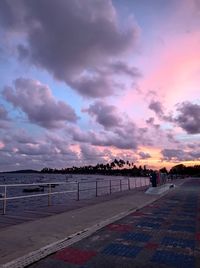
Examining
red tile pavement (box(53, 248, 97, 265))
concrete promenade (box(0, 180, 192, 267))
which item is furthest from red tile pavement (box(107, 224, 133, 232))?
red tile pavement (box(53, 248, 97, 265))

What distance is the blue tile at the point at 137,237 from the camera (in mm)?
7961

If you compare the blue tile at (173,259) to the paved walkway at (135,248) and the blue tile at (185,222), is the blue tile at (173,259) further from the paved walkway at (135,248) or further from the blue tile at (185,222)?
the blue tile at (185,222)

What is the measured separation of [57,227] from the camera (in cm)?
878

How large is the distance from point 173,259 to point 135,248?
1000 millimetres

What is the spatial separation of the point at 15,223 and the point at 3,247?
3018 mm

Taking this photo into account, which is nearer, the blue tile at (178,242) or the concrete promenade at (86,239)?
the concrete promenade at (86,239)

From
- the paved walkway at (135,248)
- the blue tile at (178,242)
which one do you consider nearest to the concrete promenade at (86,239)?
the paved walkway at (135,248)

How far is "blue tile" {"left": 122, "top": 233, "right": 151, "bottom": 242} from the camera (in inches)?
313

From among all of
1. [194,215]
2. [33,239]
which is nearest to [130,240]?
[33,239]

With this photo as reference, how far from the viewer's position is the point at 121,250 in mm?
6840

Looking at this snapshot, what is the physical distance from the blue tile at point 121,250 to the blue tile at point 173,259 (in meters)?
0.43

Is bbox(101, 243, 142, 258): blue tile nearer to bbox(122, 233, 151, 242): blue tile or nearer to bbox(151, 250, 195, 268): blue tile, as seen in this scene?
bbox(151, 250, 195, 268): blue tile

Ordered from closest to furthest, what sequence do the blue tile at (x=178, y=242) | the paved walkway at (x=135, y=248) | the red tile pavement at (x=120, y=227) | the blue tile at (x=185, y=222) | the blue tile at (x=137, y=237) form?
the paved walkway at (x=135, y=248)
the blue tile at (x=178, y=242)
the blue tile at (x=137, y=237)
the red tile pavement at (x=120, y=227)
the blue tile at (x=185, y=222)

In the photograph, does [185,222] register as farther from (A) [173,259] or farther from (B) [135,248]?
(A) [173,259]
